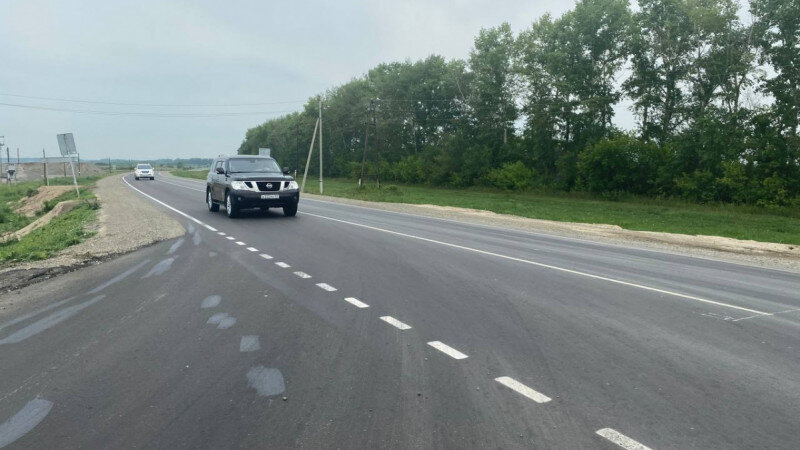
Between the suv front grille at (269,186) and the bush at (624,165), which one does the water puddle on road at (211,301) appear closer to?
the suv front grille at (269,186)

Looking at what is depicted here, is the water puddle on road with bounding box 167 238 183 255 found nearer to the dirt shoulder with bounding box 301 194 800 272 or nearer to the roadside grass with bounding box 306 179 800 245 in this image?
the dirt shoulder with bounding box 301 194 800 272

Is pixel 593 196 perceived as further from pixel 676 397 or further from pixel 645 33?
pixel 676 397

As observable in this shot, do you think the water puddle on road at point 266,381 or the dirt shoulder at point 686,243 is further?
the dirt shoulder at point 686,243

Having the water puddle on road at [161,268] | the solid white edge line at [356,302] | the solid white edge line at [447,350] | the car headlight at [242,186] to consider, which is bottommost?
the water puddle on road at [161,268]

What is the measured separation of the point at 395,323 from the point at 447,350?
0.97 meters

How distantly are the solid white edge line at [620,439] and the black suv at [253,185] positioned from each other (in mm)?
15121

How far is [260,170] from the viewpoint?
17.9 meters

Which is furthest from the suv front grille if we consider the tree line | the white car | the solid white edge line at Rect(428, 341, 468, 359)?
the white car

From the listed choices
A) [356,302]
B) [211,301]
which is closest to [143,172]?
[211,301]

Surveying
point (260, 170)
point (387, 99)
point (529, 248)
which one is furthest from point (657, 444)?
point (387, 99)

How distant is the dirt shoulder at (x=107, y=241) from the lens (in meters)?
8.66

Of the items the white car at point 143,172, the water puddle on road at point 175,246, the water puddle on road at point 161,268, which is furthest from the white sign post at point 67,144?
the white car at point 143,172

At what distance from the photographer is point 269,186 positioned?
56.4 feet

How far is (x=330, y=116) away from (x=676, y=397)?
77194 mm
